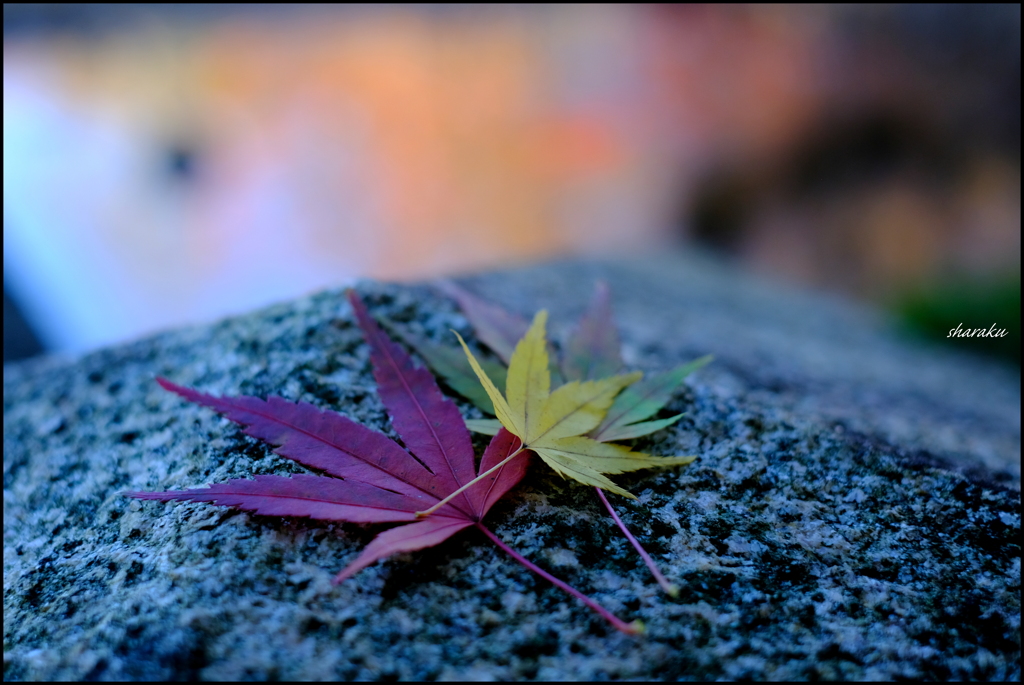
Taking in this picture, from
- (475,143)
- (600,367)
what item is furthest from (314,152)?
(600,367)

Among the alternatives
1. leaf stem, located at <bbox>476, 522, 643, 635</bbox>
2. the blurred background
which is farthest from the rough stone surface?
the blurred background

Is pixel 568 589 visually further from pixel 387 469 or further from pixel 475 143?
pixel 475 143

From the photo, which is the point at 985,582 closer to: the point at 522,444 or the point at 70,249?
the point at 522,444

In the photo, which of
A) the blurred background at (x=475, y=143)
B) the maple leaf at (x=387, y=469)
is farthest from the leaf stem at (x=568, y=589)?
the blurred background at (x=475, y=143)

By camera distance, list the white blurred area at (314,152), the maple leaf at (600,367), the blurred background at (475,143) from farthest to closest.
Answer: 1. the white blurred area at (314,152)
2. the blurred background at (475,143)
3. the maple leaf at (600,367)

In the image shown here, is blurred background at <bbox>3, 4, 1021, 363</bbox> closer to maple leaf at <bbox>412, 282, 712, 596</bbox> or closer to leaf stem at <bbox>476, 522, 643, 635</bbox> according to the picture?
maple leaf at <bbox>412, 282, 712, 596</bbox>

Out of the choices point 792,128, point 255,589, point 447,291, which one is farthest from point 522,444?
point 792,128

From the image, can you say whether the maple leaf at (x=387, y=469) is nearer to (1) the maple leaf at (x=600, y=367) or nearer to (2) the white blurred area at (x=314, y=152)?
(1) the maple leaf at (x=600, y=367)
